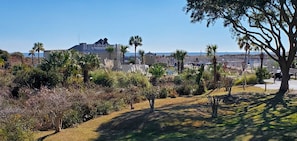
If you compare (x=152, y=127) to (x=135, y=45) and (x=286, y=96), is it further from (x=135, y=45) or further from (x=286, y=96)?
(x=135, y=45)

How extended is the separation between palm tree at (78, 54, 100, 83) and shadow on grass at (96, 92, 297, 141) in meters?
13.5

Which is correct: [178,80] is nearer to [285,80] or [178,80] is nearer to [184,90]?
[184,90]

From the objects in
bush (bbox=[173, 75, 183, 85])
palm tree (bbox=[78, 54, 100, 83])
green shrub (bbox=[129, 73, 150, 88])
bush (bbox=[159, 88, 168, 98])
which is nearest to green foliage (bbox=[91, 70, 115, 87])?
palm tree (bbox=[78, 54, 100, 83])

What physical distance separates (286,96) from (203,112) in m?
7.00

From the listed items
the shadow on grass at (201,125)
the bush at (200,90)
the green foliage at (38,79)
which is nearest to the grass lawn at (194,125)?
the shadow on grass at (201,125)

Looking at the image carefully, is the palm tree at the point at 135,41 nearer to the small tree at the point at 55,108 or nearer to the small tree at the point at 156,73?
the small tree at the point at 156,73

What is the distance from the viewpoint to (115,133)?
13797 millimetres

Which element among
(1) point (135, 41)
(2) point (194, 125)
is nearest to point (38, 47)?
(1) point (135, 41)

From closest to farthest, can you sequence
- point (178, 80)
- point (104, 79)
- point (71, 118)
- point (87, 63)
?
point (71, 118), point (104, 79), point (87, 63), point (178, 80)

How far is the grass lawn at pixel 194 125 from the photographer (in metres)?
12.7

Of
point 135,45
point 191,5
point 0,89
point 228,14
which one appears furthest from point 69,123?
point 135,45

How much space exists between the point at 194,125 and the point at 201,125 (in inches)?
12.2

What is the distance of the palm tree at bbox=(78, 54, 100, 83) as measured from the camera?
1142 inches

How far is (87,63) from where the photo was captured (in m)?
29.2
